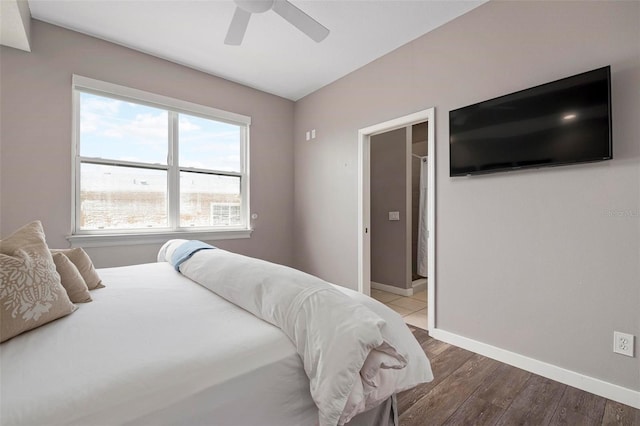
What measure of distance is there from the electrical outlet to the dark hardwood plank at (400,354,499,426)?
683 millimetres

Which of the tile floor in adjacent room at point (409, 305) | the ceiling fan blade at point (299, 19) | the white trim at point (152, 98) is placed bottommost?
the tile floor in adjacent room at point (409, 305)

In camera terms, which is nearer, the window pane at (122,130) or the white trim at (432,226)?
the white trim at (432,226)

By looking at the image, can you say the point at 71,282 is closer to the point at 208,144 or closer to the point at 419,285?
the point at 208,144

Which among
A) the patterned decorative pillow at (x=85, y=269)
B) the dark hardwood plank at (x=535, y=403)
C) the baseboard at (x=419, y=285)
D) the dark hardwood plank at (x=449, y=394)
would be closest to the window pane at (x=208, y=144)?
the patterned decorative pillow at (x=85, y=269)

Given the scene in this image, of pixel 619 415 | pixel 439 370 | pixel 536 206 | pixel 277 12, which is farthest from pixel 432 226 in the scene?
A: pixel 277 12

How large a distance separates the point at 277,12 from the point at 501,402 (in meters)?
2.77

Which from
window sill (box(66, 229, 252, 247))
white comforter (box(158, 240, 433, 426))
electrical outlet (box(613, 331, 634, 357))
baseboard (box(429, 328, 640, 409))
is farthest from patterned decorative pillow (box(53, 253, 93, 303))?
electrical outlet (box(613, 331, 634, 357))

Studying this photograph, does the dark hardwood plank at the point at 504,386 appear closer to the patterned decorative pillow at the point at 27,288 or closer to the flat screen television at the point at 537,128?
the flat screen television at the point at 537,128

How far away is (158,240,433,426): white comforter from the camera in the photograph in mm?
850

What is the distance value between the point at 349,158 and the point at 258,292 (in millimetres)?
2485

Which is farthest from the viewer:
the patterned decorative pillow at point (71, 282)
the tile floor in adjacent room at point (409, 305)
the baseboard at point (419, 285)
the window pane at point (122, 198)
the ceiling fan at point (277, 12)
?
the baseboard at point (419, 285)

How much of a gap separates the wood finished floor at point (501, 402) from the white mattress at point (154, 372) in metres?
0.94

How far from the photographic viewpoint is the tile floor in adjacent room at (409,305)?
2.95 meters

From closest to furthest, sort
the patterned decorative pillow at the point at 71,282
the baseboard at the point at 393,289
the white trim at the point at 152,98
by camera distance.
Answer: the patterned decorative pillow at the point at 71,282 → the white trim at the point at 152,98 → the baseboard at the point at 393,289
